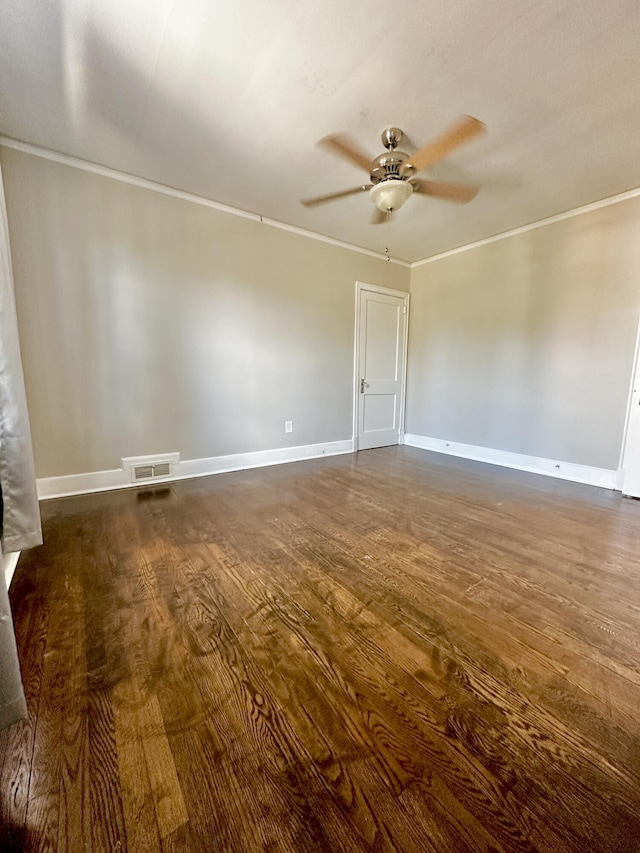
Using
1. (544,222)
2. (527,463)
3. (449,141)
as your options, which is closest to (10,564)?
(449,141)

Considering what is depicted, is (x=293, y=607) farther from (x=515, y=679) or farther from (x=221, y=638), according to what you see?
(x=515, y=679)

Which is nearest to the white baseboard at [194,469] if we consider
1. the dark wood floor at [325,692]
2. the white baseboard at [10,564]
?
the dark wood floor at [325,692]

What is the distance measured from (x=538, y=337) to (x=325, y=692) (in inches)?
151

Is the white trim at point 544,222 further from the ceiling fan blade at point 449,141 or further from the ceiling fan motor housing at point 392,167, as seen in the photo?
the ceiling fan motor housing at point 392,167

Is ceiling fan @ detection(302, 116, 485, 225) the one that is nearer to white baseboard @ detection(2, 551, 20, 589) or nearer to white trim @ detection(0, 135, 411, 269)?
white trim @ detection(0, 135, 411, 269)

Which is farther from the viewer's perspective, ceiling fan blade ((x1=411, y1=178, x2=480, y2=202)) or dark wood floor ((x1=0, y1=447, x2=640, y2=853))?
ceiling fan blade ((x1=411, y1=178, x2=480, y2=202))

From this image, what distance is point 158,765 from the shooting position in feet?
2.82

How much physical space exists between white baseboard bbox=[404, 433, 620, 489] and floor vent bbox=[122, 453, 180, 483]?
3.30 m

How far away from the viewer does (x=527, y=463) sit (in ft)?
12.3

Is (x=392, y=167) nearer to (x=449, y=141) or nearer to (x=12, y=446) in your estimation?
(x=449, y=141)

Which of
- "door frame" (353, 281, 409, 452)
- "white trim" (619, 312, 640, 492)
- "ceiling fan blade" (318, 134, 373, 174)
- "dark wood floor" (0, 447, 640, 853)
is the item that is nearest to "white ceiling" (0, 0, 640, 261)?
"ceiling fan blade" (318, 134, 373, 174)

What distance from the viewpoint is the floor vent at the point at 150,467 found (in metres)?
2.99

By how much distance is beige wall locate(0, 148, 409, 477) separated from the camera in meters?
2.56

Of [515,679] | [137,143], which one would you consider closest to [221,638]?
[515,679]
